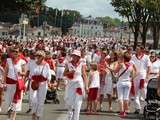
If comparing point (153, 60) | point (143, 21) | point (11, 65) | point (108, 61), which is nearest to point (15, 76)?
point (11, 65)

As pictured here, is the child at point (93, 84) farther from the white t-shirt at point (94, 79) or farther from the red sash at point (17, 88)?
the red sash at point (17, 88)

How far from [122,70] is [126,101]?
898mm

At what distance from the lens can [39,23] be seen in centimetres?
16200

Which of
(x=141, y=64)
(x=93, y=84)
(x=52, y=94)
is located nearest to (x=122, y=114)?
(x=93, y=84)

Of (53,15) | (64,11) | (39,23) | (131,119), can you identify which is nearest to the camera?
(131,119)

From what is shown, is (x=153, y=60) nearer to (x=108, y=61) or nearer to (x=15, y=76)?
(x=108, y=61)

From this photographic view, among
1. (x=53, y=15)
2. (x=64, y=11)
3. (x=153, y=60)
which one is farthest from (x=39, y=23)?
(x=153, y=60)

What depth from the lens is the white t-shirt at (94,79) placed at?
19031 mm

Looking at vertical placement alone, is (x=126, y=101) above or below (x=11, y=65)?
below

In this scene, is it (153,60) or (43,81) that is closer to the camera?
(43,81)

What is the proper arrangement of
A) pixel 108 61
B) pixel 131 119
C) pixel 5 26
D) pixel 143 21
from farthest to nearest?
pixel 5 26 < pixel 143 21 < pixel 108 61 < pixel 131 119

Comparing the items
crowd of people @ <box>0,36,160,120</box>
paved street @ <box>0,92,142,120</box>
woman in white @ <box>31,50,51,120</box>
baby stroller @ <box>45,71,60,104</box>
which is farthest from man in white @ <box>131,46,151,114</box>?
woman in white @ <box>31,50,51,120</box>

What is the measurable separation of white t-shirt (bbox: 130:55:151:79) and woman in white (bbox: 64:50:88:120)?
512 cm

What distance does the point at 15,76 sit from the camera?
15383 mm
